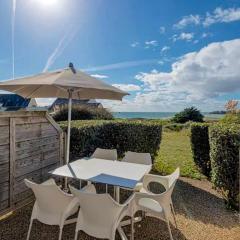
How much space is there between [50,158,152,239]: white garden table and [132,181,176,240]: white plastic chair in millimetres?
290

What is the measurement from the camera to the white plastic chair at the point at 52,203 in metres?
3.04

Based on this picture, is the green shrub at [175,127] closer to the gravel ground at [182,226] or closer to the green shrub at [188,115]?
the green shrub at [188,115]

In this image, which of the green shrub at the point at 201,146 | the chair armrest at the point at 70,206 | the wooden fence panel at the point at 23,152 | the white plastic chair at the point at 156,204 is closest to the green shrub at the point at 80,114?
the green shrub at the point at 201,146

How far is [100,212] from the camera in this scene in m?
2.80

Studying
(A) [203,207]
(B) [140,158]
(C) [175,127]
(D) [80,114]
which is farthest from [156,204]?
(C) [175,127]

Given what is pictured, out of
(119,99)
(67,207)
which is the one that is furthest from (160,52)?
(67,207)

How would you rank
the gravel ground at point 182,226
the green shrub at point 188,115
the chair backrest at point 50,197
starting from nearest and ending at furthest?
1. the chair backrest at point 50,197
2. the gravel ground at point 182,226
3. the green shrub at point 188,115

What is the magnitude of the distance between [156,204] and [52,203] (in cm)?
159

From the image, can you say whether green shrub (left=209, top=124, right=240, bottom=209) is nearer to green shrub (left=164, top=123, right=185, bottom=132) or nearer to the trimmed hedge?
the trimmed hedge

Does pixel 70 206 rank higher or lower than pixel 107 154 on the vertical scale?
lower

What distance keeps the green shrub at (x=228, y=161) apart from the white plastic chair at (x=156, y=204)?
1965mm

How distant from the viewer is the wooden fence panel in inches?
166

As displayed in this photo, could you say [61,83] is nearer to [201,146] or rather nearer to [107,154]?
[107,154]

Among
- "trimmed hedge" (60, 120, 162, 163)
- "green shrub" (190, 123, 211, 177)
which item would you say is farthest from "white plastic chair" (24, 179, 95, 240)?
"green shrub" (190, 123, 211, 177)
